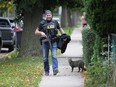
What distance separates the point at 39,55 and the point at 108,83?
9.45 metres

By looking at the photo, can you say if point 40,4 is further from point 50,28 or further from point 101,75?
point 101,75

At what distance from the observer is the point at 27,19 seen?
19.5m

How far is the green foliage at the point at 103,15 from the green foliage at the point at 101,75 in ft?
2.54

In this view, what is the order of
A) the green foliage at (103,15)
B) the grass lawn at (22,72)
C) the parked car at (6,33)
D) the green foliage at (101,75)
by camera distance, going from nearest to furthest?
the green foliage at (101,75), the green foliage at (103,15), the grass lawn at (22,72), the parked car at (6,33)

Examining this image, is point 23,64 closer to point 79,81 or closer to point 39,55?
point 39,55

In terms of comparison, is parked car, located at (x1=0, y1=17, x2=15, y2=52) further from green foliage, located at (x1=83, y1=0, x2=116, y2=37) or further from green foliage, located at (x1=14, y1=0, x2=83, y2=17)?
green foliage, located at (x1=83, y1=0, x2=116, y2=37)

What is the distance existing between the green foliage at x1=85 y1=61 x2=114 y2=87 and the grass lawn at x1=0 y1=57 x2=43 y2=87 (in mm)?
1441

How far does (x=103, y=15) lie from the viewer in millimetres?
10789


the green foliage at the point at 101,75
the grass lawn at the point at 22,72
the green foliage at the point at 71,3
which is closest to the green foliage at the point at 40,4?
the green foliage at the point at 71,3

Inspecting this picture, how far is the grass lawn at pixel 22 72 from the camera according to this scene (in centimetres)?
1210

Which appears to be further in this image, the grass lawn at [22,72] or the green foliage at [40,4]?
the green foliage at [40,4]

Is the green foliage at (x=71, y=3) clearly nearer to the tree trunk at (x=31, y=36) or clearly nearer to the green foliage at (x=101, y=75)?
the tree trunk at (x=31, y=36)

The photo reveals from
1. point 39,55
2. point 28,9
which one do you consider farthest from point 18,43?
point 28,9

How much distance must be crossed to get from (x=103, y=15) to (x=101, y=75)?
1321 millimetres
